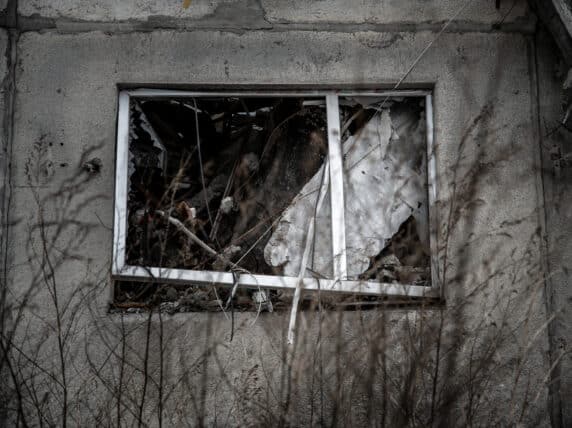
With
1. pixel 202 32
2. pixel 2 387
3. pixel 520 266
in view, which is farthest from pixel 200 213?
pixel 520 266

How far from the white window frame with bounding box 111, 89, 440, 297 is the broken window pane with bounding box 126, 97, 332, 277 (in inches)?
2.7

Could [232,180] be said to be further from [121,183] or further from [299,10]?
[299,10]

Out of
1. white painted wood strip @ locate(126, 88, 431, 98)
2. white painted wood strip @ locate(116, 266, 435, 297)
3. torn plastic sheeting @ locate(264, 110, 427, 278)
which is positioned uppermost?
white painted wood strip @ locate(126, 88, 431, 98)

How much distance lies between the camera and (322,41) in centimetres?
420

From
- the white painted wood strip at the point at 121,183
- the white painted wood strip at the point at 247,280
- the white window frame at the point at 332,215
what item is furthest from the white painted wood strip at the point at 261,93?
the white painted wood strip at the point at 247,280

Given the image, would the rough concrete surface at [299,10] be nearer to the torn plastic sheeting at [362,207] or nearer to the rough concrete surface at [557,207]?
the rough concrete surface at [557,207]

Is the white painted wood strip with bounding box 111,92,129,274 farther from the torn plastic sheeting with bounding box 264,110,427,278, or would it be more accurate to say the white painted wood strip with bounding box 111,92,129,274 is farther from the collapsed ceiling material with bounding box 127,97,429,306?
the torn plastic sheeting with bounding box 264,110,427,278

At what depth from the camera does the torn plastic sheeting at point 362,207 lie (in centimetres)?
410

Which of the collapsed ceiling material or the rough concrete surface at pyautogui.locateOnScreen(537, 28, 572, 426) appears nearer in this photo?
the rough concrete surface at pyautogui.locateOnScreen(537, 28, 572, 426)

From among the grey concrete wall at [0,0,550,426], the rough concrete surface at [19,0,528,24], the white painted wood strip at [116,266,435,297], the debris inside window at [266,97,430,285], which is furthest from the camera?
the rough concrete surface at [19,0,528,24]

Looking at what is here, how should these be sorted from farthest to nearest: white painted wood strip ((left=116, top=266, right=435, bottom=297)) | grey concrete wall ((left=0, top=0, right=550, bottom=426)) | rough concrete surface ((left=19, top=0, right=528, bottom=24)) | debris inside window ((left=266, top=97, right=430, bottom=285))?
rough concrete surface ((left=19, top=0, right=528, bottom=24)) < debris inside window ((left=266, top=97, right=430, bottom=285)) < white painted wood strip ((left=116, top=266, right=435, bottom=297)) < grey concrete wall ((left=0, top=0, right=550, bottom=426))

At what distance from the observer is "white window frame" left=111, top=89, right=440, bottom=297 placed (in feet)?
13.0

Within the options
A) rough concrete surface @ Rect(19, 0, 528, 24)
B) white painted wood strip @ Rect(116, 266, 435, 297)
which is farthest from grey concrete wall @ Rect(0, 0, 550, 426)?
white painted wood strip @ Rect(116, 266, 435, 297)

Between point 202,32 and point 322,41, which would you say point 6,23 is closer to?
point 202,32
